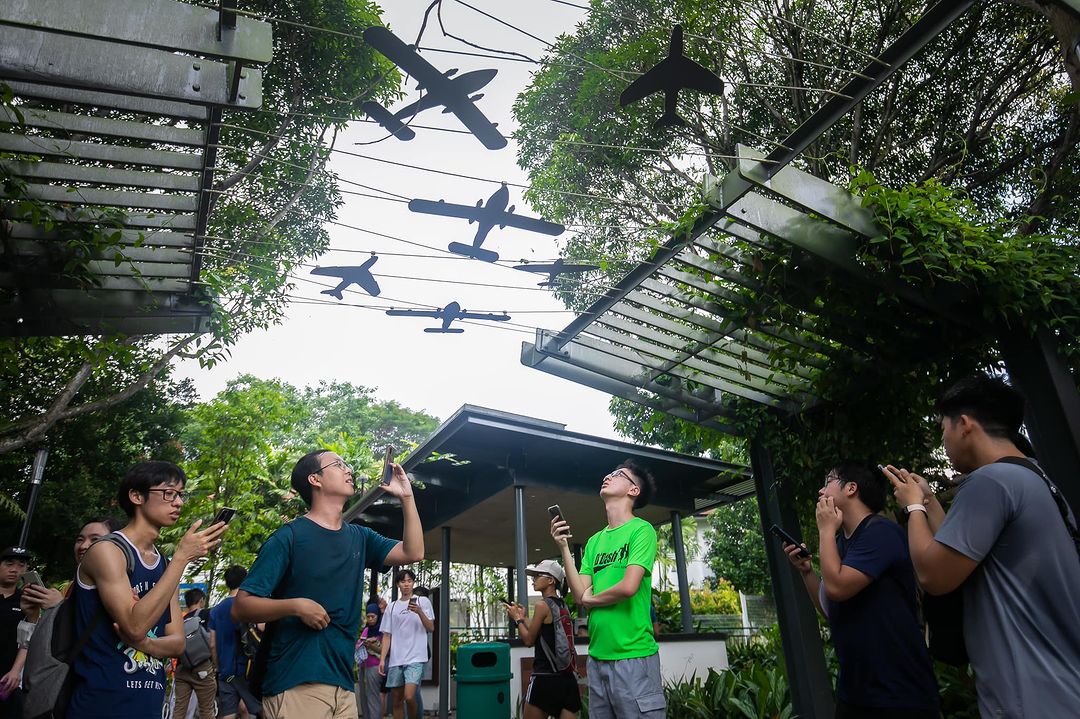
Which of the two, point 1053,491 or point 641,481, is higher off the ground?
point 641,481

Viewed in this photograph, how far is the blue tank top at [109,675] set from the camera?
8.18 feet

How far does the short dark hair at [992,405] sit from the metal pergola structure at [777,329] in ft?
6.16

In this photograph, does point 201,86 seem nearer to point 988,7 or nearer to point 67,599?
point 67,599

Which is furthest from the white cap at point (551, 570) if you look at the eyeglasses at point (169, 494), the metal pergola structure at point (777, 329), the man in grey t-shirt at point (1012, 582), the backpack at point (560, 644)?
the man in grey t-shirt at point (1012, 582)

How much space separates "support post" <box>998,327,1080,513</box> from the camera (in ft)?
13.8

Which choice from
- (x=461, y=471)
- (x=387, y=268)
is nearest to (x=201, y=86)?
(x=387, y=268)

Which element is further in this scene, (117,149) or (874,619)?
(117,149)

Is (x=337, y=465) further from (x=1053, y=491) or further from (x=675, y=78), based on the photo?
(x=1053, y=491)

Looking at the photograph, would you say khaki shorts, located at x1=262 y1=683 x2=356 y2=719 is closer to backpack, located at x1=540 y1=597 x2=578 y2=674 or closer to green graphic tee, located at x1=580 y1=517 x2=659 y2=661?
green graphic tee, located at x1=580 y1=517 x2=659 y2=661

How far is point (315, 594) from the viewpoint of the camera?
277 centimetres

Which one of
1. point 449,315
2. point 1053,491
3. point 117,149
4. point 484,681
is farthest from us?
point 484,681

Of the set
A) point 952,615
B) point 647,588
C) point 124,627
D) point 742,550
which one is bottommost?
point 952,615

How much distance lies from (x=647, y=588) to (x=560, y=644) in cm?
215

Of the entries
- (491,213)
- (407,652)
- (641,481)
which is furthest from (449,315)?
(407,652)
